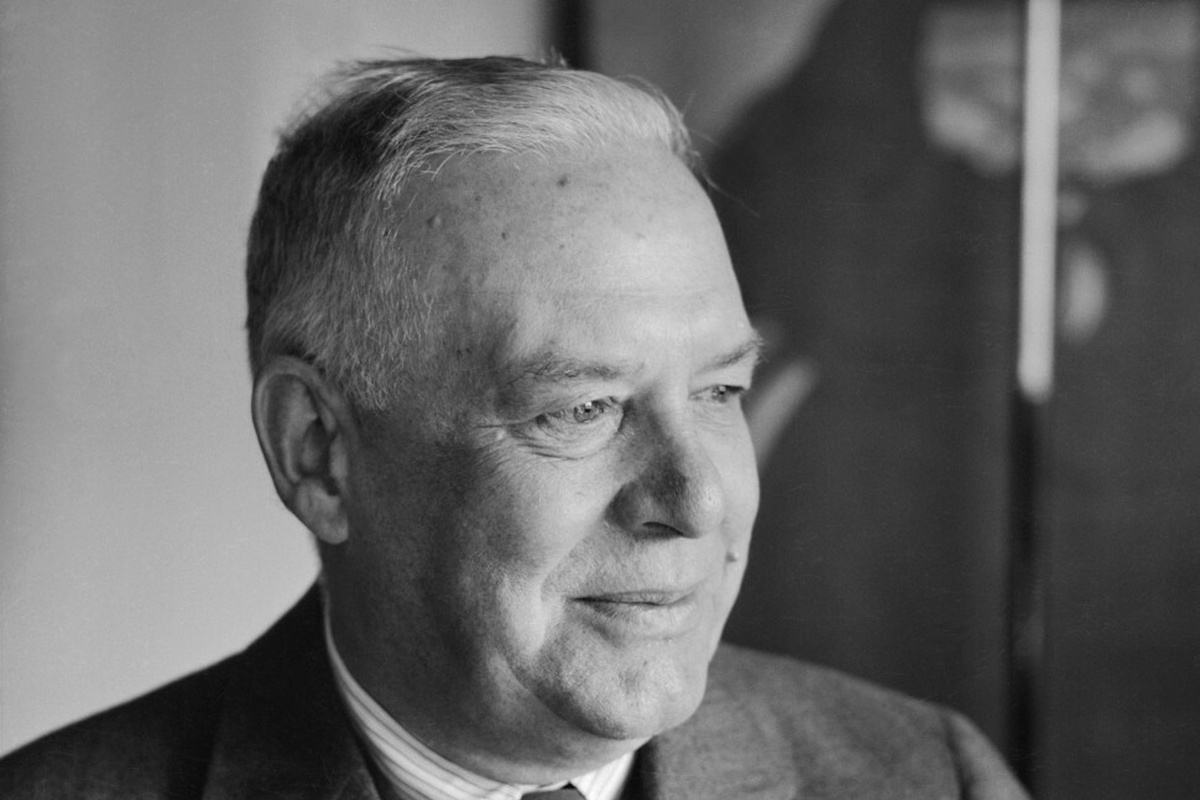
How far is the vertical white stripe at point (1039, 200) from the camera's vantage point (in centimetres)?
234

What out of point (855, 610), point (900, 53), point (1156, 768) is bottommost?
point (1156, 768)

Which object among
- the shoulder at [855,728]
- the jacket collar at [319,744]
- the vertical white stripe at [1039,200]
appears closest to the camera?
the jacket collar at [319,744]

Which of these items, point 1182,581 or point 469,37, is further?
point 1182,581

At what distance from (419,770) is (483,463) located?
35 cm

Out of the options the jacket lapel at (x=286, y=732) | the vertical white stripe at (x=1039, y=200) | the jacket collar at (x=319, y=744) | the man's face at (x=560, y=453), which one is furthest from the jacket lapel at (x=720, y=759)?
the vertical white stripe at (x=1039, y=200)

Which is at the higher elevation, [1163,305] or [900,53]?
[900,53]

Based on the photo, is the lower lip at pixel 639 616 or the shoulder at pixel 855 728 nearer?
the lower lip at pixel 639 616

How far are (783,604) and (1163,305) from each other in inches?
35.8

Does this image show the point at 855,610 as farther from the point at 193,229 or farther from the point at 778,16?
the point at 193,229

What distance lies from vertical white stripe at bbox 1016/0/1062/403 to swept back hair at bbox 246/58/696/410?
3.86 feet

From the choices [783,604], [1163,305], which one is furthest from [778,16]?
[783,604]

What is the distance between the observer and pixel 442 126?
4.20 ft

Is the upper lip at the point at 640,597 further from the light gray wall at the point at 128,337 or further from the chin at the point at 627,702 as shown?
the light gray wall at the point at 128,337

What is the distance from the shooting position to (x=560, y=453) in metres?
1.23
